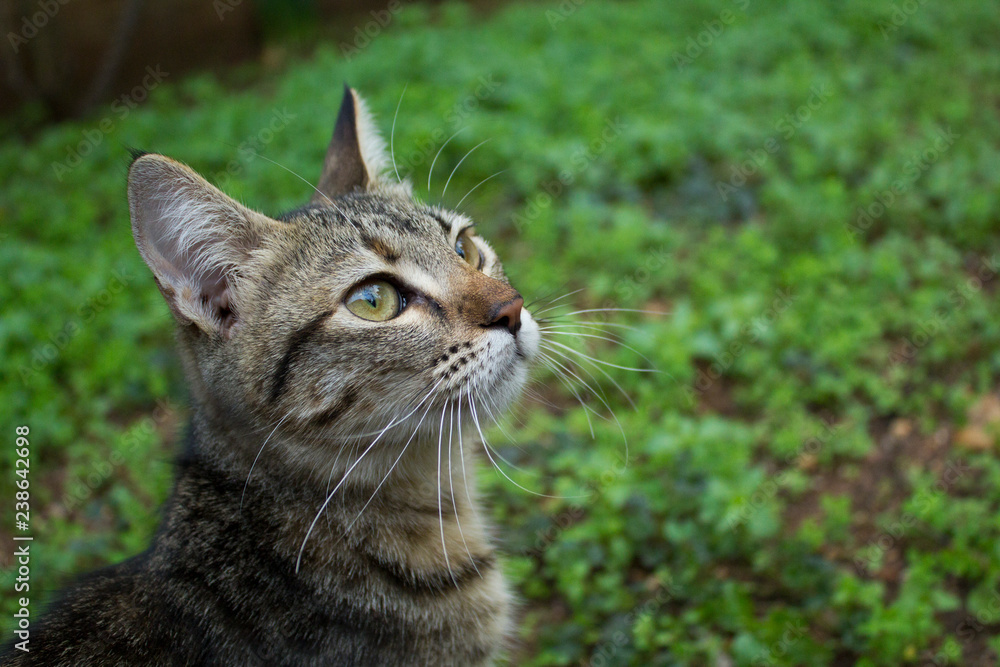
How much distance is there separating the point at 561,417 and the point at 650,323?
0.80 m

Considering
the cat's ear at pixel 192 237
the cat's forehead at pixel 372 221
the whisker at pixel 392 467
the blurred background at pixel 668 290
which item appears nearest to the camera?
the cat's ear at pixel 192 237

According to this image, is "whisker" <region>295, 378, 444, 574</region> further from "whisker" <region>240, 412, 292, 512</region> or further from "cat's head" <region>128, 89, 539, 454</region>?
"whisker" <region>240, 412, 292, 512</region>

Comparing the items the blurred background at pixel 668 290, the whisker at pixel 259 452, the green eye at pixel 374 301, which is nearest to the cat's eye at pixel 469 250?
the green eye at pixel 374 301

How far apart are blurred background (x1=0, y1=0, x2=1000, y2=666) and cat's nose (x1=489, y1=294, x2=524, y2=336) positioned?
0.73m

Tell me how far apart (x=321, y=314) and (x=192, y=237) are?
0.44 m

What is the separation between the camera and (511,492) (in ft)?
11.9

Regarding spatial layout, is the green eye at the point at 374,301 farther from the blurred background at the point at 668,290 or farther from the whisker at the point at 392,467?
the blurred background at the point at 668,290

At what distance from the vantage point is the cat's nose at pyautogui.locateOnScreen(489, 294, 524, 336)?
2.23 meters

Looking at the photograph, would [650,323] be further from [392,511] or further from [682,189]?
[392,511]

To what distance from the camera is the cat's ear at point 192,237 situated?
6.84ft

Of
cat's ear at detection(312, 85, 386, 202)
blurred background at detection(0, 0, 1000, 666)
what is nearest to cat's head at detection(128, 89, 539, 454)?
cat's ear at detection(312, 85, 386, 202)

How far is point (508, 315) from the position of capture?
225 centimetres

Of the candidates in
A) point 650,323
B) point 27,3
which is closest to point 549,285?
point 650,323

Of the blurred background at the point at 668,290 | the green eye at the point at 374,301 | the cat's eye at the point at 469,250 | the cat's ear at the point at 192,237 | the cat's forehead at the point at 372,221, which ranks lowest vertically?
the blurred background at the point at 668,290
